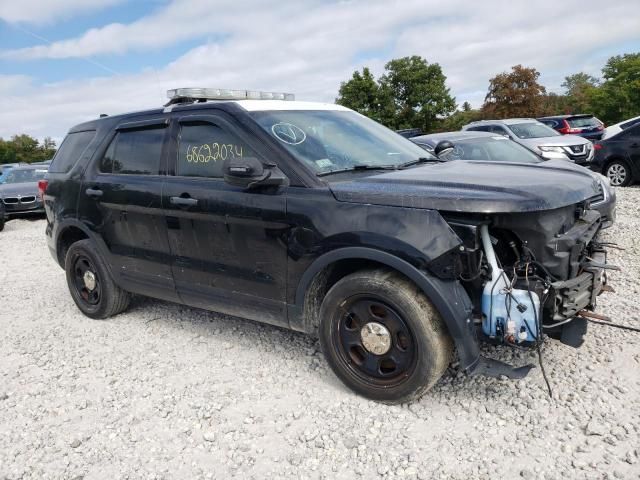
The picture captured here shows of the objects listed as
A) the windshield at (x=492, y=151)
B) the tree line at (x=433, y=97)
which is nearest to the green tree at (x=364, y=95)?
the tree line at (x=433, y=97)

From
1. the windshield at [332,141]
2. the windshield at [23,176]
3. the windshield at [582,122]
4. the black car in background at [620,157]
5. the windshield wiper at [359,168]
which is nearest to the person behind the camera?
the windshield wiper at [359,168]

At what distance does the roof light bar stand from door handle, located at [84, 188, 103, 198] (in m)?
1.01

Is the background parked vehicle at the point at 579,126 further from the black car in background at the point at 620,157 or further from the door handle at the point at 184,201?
the door handle at the point at 184,201

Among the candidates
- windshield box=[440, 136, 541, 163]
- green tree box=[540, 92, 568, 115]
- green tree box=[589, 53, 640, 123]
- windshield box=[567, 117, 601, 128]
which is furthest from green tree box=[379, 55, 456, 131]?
windshield box=[440, 136, 541, 163]

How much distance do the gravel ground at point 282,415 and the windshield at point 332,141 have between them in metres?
1.44

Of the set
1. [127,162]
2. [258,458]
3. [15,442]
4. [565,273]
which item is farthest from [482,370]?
[127,162]

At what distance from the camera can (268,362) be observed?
3867 mm

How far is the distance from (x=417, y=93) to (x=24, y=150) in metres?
53.5

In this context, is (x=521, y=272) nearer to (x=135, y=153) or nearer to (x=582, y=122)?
(x=135, y=153)

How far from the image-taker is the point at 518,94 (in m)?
45.0

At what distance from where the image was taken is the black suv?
2.83m

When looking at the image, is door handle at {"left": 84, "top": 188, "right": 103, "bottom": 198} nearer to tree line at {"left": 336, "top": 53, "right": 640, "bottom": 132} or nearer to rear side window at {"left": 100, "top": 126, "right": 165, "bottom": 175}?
rear side window at {"left": 100, "top": 126, "right": 165, "bottom": 175}

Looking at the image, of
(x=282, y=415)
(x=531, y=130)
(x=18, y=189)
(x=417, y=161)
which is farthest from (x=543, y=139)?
(x=18, y=189)

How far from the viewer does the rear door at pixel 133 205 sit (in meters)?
4.12
